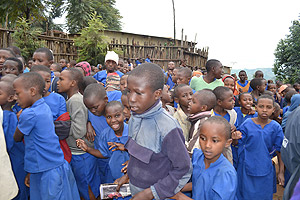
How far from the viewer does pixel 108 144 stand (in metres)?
2.48

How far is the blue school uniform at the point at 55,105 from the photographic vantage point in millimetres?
2643

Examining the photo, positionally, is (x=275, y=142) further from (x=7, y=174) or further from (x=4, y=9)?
(x=4, y=9)

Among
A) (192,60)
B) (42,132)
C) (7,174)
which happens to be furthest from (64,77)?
(192,60)

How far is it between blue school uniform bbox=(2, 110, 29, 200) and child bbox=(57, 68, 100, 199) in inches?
22.9

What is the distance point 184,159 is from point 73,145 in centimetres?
174

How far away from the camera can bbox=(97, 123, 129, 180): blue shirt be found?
255cm

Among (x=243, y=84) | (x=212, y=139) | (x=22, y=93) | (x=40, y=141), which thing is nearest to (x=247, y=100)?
(x=212, y=139)

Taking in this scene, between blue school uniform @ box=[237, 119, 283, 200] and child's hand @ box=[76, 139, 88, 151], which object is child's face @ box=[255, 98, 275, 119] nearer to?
blue school uniform @ box=[237, 119, 283, 200]

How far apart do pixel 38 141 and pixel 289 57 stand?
14.3m

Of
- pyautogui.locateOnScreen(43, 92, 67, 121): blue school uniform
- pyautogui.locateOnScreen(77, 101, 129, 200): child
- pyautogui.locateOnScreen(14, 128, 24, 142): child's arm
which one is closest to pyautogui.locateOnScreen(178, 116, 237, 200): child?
pyautogui.locateOnScreen(77, 101, 129, 200): child

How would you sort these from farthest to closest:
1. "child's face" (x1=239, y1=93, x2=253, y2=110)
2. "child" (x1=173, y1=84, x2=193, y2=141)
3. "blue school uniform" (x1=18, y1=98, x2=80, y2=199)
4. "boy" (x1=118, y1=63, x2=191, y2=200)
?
"child's face" (x1=239, y1=93, x2=253, y2=110) → "child" (x1=173, y1=84, x2=193, y2=141) → "blue school uniform" (x1=18, y1=98, x2=80, y2=199) → "boy" (x1=118, y1=63, x2=191, y2=200)

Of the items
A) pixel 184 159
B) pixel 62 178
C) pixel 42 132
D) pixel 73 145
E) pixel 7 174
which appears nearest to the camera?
pixel 184 159

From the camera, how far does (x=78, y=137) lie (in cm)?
271

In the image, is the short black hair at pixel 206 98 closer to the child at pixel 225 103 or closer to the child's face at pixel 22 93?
the child at pixel 225 103
